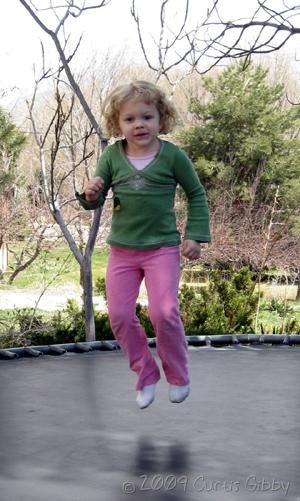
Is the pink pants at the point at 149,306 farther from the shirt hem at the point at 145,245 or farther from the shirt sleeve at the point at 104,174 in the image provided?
the shirt sleeve at the point at 104,174

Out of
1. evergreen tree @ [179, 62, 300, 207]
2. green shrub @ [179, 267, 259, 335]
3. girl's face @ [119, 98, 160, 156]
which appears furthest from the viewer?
evergreen tree @ [179, 62, 300, 207]

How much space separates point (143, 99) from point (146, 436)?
786mm

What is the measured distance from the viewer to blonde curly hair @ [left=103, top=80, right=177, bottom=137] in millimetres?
2020

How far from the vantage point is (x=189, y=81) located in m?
16.4

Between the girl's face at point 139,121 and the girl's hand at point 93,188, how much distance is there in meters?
0.13

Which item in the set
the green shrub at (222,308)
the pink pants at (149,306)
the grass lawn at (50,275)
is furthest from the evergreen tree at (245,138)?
the pink pants at (149,306)

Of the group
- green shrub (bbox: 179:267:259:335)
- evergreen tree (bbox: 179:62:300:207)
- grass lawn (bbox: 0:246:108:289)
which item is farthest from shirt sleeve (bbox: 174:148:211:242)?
evergreen tree (bbox: 179:62:300:207)

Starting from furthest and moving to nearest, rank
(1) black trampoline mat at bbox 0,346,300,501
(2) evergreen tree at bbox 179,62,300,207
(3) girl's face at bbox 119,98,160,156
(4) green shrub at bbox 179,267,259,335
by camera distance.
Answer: (2) evergreen tree at bbox 179,62,300,207, (4) green shrub at bbox 179,267,259,335, (3) girl's face at bbox 119,98,160,156, (1) black trampoline mat at bbox 0,346,300,501

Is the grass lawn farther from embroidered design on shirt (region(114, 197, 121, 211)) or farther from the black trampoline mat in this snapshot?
embroidered design on shirt (region(114, 197, 121, 211))

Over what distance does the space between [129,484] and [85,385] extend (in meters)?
1.07

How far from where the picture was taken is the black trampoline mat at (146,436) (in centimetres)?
165

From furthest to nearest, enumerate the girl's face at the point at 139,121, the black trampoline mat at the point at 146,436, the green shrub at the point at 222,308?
the green shrub at the point at 222,308 < the girl's face at the point at 139,121 < the black trampoline mat at the point at 146,436

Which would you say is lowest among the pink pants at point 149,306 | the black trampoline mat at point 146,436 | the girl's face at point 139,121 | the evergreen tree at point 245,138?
the black trampoline mat at point 146,436

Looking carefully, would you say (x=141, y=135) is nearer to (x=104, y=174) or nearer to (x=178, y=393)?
(x=104, y=174)
